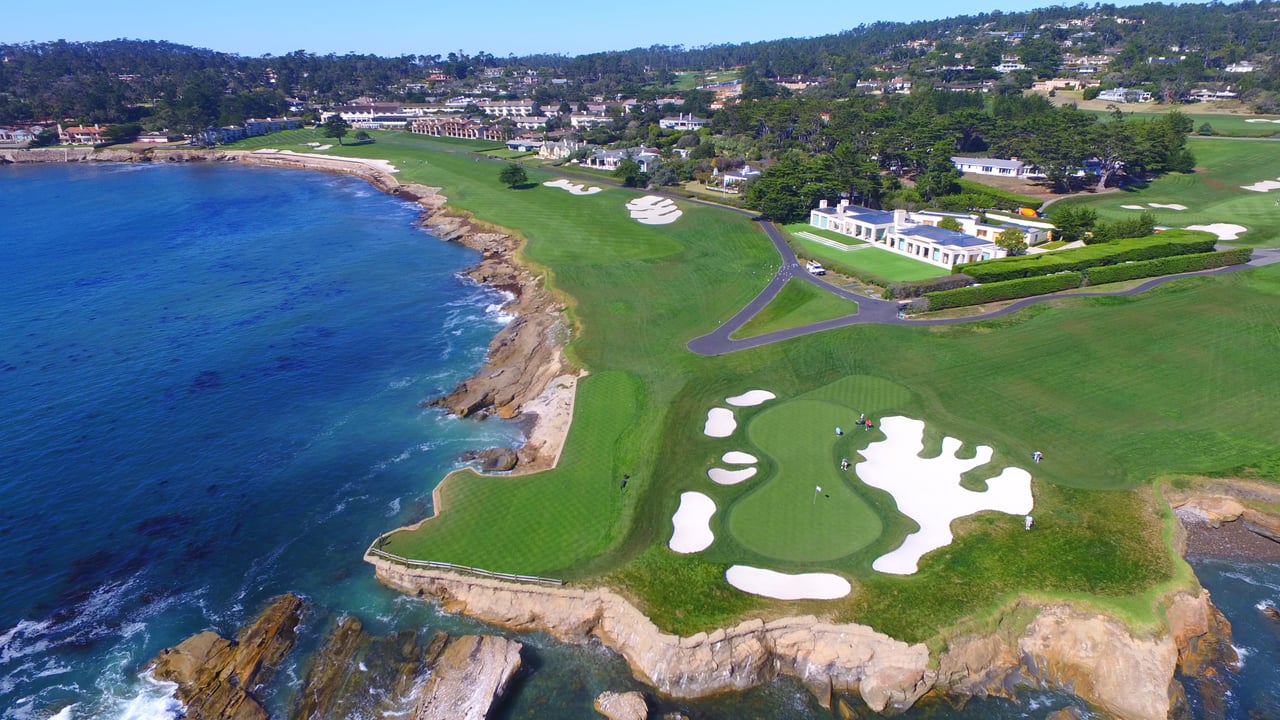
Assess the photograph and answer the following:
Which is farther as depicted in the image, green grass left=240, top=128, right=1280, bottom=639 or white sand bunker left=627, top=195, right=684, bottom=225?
white sand bunker left=627, top=195, right=684, bottom=225

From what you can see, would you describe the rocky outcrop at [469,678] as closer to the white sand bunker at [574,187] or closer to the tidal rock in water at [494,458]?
the tidal rock in water at [494,458]

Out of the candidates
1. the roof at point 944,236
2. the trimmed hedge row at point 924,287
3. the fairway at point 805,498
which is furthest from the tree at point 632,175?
the fairway at point 805,498

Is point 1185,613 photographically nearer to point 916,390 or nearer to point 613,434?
point 916,390

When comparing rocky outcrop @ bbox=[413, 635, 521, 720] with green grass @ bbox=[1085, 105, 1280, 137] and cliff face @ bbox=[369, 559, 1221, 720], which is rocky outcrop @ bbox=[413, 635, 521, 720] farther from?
green grass @ bbox=[1085, 105, 1280, 137]

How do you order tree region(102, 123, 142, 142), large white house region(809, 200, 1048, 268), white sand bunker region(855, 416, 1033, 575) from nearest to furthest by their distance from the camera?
white sand bunker region(855, 416, 1033, 575), large white house region(809, 200, 1048, 268), tree region(102, 123, 142, 142)

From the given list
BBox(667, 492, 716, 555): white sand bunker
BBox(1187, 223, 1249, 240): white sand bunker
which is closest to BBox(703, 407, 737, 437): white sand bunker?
BBox(667, 492, 716, 555): white sand bunker

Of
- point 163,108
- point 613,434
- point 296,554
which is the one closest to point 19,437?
point 296,554
